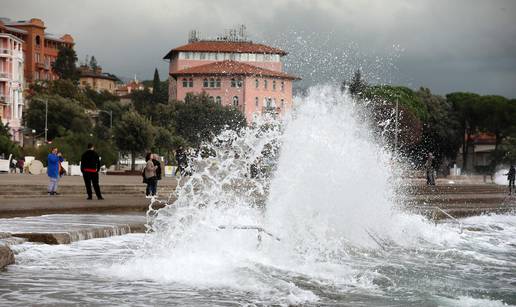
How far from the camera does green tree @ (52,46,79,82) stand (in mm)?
137750

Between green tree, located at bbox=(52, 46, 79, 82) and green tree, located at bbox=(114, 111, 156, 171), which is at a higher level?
green tree, located at bbox=(52, 46, 79, 82)

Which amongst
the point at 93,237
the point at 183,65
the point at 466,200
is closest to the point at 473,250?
the point at 93,237

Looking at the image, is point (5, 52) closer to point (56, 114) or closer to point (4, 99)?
point (4, 99)

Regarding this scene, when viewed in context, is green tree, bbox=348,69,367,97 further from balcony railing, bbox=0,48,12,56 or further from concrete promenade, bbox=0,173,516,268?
concrete promenade, bbox=0,173,516,268

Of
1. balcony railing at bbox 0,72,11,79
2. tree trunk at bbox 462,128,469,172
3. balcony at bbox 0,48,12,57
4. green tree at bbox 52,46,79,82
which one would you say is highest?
green tree at bbox 52,46,79,82

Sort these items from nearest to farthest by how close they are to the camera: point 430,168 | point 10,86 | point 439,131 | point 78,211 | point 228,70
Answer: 1. point 78,211
2. point 430,168
3. point 439,131
4. point 10,86
5. point 228,70

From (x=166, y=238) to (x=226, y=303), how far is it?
2.96 m

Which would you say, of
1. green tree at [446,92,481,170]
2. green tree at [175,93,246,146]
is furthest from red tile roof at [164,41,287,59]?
green tree at [446,92,481,170]

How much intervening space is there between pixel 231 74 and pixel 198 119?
38.6 m

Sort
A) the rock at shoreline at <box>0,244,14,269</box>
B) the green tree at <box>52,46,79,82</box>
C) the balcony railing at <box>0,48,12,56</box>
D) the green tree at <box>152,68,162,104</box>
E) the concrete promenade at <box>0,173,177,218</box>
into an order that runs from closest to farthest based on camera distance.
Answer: the rock at shoreline at <box>0,244,14,269</box> → the concrete promenade at <box>0,173,177,218</box> → the balcony railing at <box>0,48,12,56</box> → the green tree at <box>52,46,79,82</box> → the green tree at <box>152,68,162,104</box>

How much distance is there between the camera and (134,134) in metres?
56.6

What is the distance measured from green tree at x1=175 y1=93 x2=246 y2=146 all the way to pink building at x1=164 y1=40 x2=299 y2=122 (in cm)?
2562

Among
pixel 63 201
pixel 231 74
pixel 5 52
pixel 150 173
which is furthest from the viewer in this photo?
pixel 231 74

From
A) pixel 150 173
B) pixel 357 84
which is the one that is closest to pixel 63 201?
pixel 150 173
